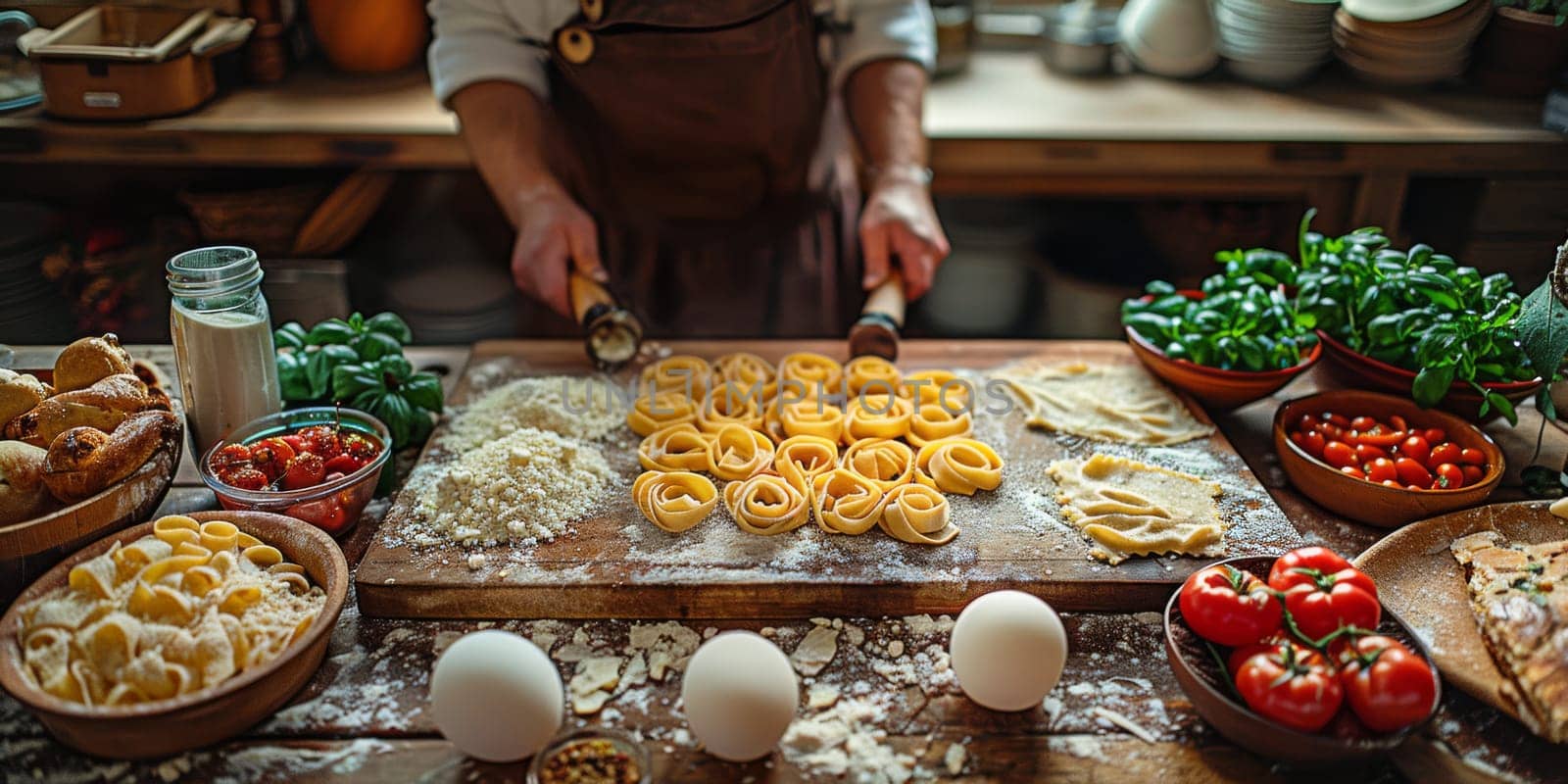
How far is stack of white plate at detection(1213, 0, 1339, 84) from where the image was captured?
409 centimetres

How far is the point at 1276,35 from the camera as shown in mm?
4191

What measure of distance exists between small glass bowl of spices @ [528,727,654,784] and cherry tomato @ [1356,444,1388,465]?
62.6 inches

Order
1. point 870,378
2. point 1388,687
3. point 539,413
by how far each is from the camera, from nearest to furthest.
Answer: point 1388,687
point 539,413
point 870,378

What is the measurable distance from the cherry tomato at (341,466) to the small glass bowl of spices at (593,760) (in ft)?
2.63

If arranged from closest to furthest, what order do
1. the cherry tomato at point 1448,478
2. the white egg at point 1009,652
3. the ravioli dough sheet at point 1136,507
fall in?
1. the white egg at point 1009,652
2. the ravioli dough sheet at point 1136,507
3. the cherry tomato at point 1448,478

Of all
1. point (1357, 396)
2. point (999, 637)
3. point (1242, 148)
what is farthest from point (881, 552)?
point (1242, 148)

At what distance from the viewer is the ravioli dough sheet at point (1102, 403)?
95.7 inches

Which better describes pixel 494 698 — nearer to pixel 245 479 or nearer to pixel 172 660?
pixel 172 660

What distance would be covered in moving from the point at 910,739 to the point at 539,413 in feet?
3.92

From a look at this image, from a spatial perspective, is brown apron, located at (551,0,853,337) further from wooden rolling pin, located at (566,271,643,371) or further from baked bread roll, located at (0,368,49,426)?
baked bread roll, located at (0,368,49,426)

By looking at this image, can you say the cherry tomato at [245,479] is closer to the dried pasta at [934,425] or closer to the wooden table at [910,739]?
the wooden table at [910,739]

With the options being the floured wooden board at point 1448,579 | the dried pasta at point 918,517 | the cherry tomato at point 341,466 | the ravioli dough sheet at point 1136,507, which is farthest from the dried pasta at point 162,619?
the floured wooden board at point 1448,579

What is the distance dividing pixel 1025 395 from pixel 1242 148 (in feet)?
6.58

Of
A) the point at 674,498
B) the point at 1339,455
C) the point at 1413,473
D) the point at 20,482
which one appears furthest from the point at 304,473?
the point at 1413,473
